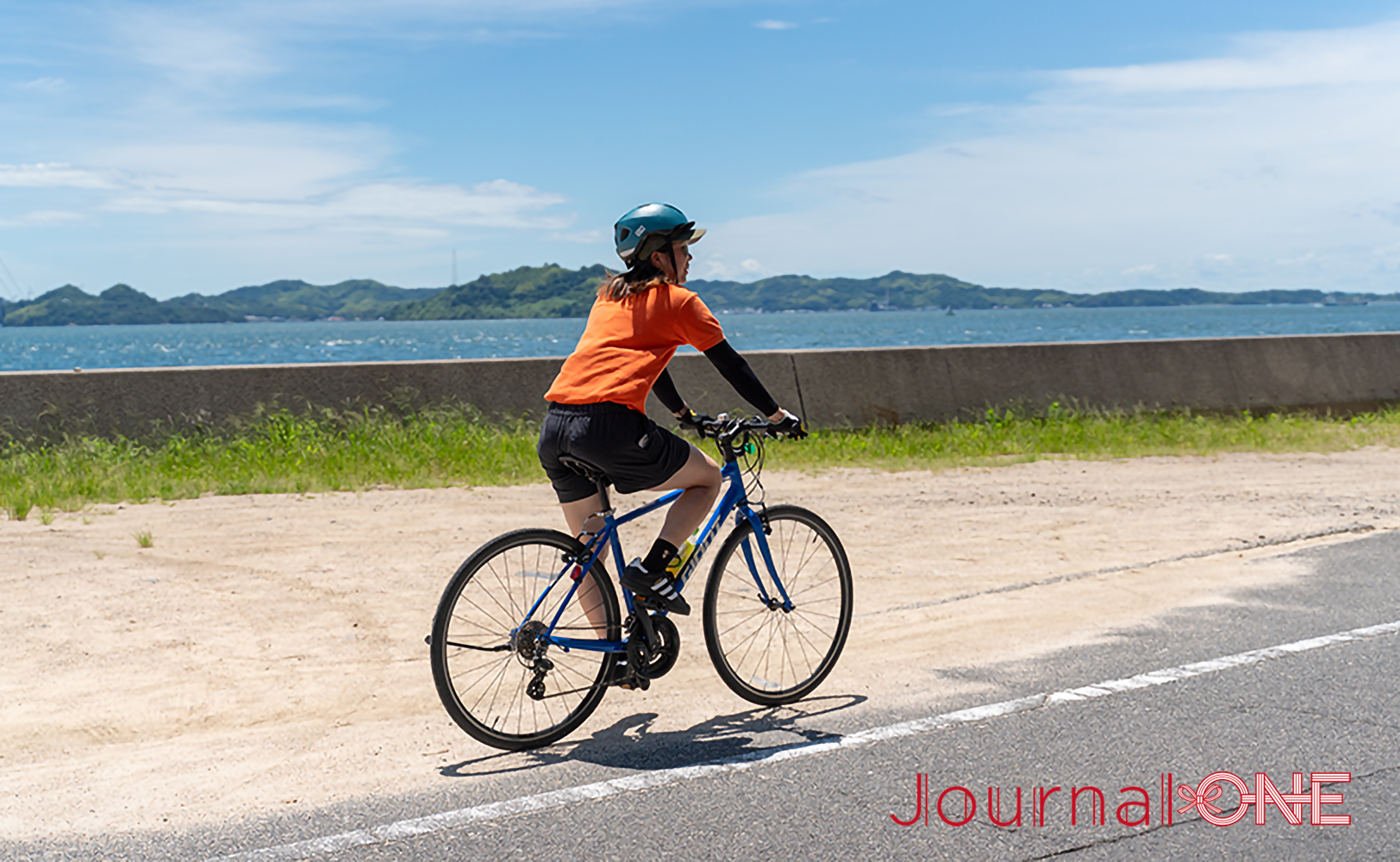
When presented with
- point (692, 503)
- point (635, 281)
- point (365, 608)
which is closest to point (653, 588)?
point (692, 503)

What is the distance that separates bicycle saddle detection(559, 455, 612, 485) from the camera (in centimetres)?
466

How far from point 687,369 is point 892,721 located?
8479 millimetres

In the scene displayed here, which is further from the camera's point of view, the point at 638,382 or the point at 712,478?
the point at 712,478

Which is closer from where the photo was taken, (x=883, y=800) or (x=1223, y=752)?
(x=883, y=800)

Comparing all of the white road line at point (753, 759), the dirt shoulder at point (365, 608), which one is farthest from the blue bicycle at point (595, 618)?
the white road line at point (753, 759)

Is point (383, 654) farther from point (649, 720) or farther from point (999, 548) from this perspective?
point (999, 548)

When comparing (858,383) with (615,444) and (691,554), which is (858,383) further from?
(615,444)

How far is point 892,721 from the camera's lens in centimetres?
493

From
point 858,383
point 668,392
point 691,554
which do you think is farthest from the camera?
point 858,383

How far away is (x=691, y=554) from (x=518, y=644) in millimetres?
756

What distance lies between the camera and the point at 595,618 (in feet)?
15.7

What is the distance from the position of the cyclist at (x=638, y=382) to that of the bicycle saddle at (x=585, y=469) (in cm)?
3

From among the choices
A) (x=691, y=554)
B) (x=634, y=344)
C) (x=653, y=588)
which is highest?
(x=634, y=344)

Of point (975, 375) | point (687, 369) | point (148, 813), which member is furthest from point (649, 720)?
point (975, 375)
